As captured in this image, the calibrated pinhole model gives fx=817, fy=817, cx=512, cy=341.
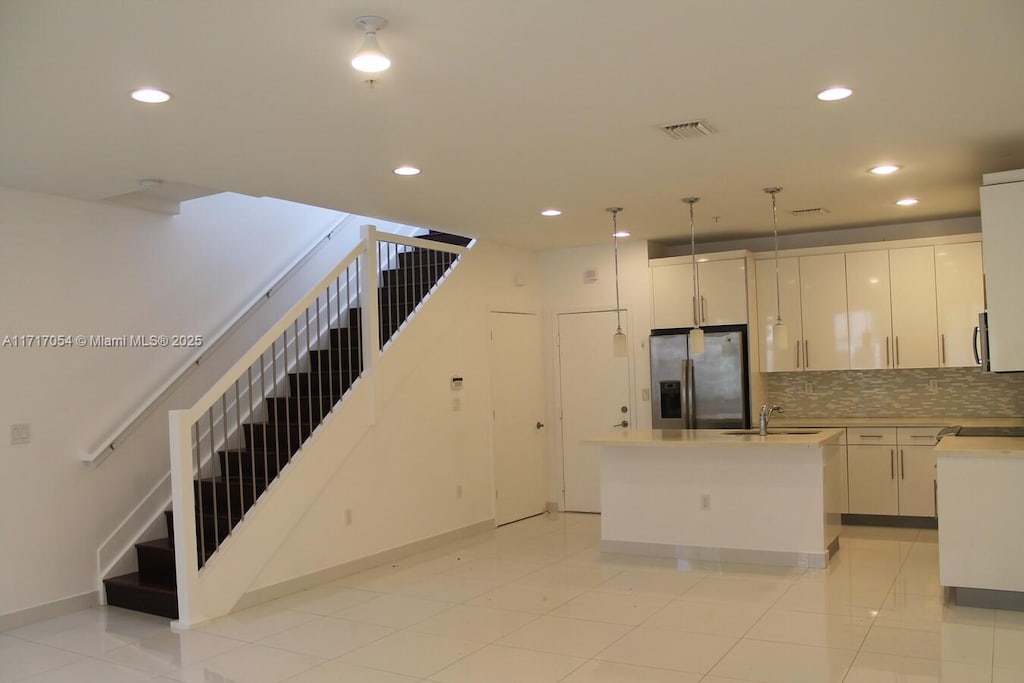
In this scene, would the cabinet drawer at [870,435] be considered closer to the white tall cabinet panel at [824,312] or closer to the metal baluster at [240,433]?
the white tall cabinet panel at [824,312]

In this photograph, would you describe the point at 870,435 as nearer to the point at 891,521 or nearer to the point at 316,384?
the point at 891,521

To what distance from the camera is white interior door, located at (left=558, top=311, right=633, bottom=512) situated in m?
8.55

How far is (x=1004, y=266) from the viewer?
5031mm

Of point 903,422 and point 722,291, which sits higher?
point 722,291

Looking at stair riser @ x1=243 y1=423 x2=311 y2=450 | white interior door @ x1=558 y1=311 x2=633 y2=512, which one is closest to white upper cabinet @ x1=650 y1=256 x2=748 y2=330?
white interior door @ x1=558 y1=311 x2=633 y2=512

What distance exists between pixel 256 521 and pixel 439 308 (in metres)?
2.69

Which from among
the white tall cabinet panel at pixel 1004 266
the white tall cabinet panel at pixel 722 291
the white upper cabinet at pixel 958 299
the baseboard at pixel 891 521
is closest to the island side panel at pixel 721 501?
the baseboard at pixel 891 521

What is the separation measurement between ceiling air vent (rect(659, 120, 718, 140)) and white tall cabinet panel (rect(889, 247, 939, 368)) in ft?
12.9

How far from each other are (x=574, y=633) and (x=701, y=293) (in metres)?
4.35

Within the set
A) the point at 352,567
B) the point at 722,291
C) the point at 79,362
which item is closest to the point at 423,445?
the point at 352,567

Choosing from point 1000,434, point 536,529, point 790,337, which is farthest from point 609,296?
point 1000,434

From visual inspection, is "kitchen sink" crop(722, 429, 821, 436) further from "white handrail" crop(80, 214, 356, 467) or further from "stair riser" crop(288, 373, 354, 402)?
"white handrail" crop(80, 214, 356, 467)

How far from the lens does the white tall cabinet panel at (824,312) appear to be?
780 centimetres

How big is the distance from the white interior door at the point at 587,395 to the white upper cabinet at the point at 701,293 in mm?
519
